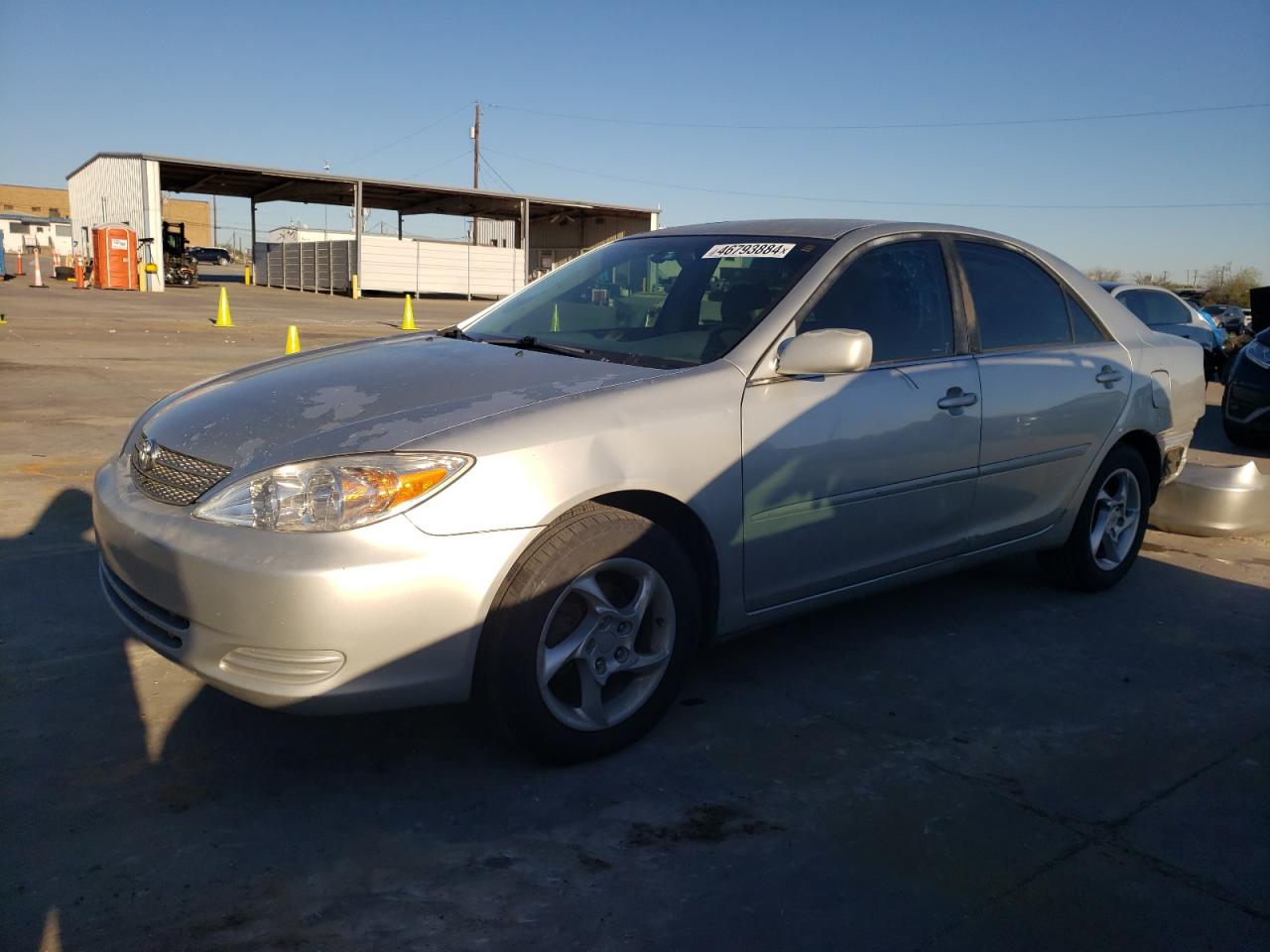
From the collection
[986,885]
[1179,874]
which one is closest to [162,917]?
[986,885]

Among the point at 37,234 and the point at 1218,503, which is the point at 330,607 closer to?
the point at 1218,503

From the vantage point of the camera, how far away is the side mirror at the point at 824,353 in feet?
10.5

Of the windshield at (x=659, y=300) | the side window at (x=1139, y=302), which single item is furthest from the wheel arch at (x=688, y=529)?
the side window at (x=1139, y=302)

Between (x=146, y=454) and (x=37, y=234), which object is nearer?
(x=146, y=454)

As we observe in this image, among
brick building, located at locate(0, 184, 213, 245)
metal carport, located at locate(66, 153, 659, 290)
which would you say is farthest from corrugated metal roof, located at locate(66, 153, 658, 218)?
brick building, located at locate(0, 184, 213, 245)

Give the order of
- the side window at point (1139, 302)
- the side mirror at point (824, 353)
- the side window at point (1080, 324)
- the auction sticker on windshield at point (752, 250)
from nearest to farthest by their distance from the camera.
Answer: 1. the side mirror at point (824, 353)
2. the auction sticker on windshield at point (752, 250)
3. the side window at point (1080, 324)
4. the side window at point (1139, 302)

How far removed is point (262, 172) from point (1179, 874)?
4092 centimetres

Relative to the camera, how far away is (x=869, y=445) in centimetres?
348

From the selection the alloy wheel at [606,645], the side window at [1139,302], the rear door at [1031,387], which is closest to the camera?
the alloy wheel at [606,645]

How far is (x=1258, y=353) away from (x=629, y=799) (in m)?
8.59

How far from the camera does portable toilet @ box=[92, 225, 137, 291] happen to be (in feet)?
113

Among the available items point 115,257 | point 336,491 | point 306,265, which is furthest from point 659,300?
point 306,265

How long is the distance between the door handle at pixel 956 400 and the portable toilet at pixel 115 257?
36.5 meters

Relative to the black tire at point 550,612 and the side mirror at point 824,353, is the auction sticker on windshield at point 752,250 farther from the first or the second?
the black tire at point 550,612
